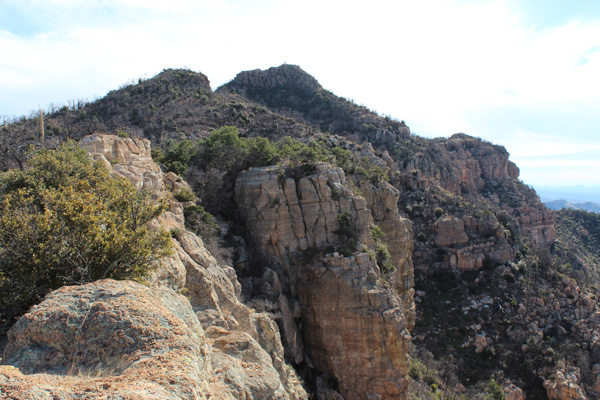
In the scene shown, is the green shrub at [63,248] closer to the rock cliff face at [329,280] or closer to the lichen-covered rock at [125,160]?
the lichen-covered rock at [125,160]

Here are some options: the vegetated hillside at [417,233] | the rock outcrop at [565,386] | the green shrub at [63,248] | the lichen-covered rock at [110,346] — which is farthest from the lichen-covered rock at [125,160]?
the rock outcrop at [565,386]

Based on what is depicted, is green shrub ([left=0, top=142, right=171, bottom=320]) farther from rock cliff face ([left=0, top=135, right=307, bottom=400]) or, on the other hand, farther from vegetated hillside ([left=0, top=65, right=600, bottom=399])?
vegetated hillside ([left=0, top=65, right=600, bottom=399])

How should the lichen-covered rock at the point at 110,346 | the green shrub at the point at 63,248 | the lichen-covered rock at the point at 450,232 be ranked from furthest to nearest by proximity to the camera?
the lichen-covered rock at the point at 450,232 < the green shrub at the point at 63,248 < the lichen-covered rock at the point at 110,346

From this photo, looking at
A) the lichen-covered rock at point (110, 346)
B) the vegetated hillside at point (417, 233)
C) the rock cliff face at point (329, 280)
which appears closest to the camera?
the lichen-covered rock at point (110, 346)

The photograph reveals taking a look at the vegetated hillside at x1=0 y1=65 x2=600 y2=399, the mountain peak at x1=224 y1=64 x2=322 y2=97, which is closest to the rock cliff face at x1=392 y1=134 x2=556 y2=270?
the vegetated hillside at x1=0 y1=65 x2=600 y2=399

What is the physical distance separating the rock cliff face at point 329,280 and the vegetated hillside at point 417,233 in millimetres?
357

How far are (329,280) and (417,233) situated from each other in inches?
949

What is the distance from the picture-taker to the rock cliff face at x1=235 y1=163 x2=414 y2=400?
63.5 feet

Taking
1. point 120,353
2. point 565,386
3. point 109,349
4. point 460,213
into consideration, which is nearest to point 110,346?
point 109,349

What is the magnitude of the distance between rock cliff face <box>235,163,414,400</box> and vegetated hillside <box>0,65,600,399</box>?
357mm

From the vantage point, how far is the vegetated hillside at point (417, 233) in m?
22.5

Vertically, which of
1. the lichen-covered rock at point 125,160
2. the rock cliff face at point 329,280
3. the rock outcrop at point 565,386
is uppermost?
the lichen-covered rock at point 125,160

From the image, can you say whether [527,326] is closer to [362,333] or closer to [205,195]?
[362,333]

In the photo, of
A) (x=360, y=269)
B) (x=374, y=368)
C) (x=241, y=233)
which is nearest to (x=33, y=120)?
(x=241, y=233)
